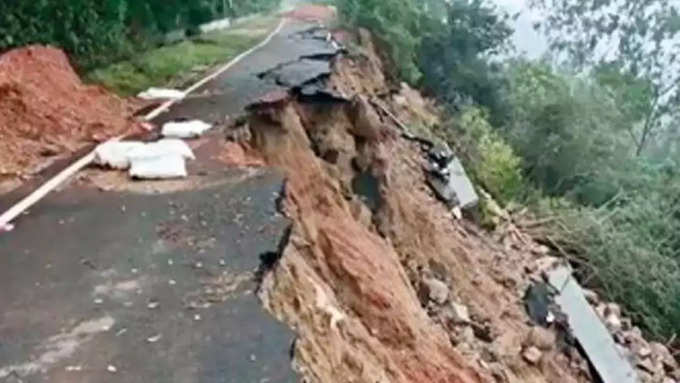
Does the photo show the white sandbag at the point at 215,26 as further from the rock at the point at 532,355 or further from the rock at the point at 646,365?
the rock at the point at 532,355

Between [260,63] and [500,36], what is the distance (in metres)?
7.64

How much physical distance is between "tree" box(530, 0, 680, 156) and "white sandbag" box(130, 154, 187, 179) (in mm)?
24528

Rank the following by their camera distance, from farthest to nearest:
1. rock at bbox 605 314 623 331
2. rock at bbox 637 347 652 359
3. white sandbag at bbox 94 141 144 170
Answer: rock at bbox 605 314 623 331
rock at bbox 637 347 652 359
white sandbag at bbox 94 141 144 170

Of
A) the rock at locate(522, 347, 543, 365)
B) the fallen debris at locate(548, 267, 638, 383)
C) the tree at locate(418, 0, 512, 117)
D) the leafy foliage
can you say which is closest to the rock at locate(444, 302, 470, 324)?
the rock at locate(522, 347, 543, 365)

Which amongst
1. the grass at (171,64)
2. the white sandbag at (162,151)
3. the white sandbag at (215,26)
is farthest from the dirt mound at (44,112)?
the white sandbag at (215,26)

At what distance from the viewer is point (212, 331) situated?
470cm

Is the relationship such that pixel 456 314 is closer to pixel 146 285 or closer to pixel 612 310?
pixel 612 310

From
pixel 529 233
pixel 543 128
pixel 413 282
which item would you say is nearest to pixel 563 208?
pixel 529 233

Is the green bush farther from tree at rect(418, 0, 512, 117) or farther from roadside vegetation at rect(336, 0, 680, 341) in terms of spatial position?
tree at rect(418, 0, 512, 117)

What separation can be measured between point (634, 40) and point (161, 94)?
23.9 m

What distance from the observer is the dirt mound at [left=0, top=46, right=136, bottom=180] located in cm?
916

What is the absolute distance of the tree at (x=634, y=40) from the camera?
104 feet

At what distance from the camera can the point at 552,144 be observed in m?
20.5

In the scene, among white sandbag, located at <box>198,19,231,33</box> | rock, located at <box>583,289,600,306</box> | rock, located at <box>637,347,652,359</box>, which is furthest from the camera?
white sandbag, located at <box>198,19,231,33</box>
